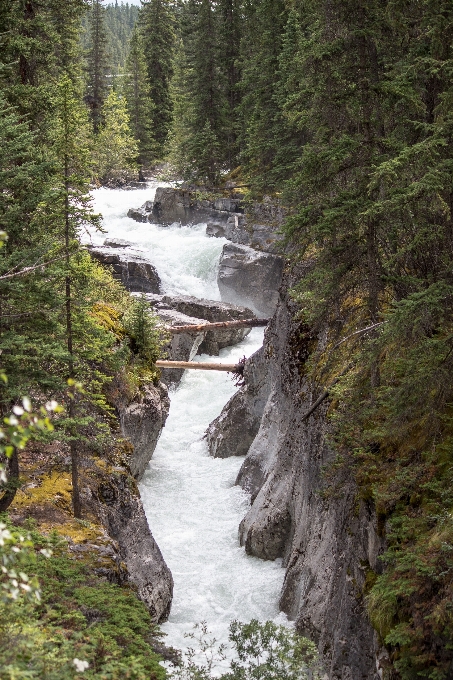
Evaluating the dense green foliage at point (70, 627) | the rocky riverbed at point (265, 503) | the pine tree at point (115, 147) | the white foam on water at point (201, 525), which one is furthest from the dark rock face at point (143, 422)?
the pine tree at point (115, 147)

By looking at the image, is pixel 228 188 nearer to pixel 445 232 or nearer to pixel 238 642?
pixel 445 232

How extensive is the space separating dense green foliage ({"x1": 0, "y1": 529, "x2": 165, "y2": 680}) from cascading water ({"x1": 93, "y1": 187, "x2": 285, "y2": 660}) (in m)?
4.23

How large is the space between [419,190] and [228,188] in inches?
1292

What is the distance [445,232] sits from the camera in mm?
10539

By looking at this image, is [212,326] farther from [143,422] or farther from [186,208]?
[186,208]

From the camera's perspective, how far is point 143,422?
18.4m

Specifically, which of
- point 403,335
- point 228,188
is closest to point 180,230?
point 228,188

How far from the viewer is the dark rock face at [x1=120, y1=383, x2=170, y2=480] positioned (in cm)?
1761

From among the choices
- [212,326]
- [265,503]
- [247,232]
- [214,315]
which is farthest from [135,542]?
[247,232]

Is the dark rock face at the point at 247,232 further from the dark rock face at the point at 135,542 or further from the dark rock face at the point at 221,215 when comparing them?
the dark rock face at the point at 135,542

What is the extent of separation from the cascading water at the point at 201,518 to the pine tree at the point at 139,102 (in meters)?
22.2

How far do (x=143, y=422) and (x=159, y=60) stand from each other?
157 feet

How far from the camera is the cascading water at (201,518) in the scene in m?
14.0

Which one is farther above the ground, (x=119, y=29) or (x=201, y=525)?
(x=119, y=29)
